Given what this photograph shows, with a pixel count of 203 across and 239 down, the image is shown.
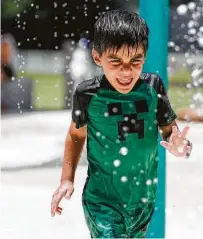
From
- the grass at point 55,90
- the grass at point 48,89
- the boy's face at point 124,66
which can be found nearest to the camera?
the boy's face at point 124,66

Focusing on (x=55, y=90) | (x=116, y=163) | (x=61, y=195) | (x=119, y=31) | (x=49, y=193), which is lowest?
(x=55, y=90)

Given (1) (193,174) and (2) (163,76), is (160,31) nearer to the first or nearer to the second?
(2) (163,76)

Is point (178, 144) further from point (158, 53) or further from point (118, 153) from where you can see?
point (158, 53)

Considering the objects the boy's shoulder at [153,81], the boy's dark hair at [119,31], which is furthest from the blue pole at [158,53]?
the boy's dark hair at [119,31]

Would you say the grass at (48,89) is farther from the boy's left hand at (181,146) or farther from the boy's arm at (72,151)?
the boy's left hand at (181,146)

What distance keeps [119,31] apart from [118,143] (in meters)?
0.32

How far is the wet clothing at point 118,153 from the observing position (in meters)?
2.27

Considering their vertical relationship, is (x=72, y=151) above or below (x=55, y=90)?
above

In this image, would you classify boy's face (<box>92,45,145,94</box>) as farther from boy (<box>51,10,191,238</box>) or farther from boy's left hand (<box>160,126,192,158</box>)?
boy's left hand (<box>160,126,192,158</box>)

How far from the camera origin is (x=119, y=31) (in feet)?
7.23

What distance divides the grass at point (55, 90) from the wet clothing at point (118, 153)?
12194 mm

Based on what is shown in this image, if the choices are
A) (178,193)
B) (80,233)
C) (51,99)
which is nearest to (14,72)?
(51,99)

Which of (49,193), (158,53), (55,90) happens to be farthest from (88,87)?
(55,90)

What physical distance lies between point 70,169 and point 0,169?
12.4ft
